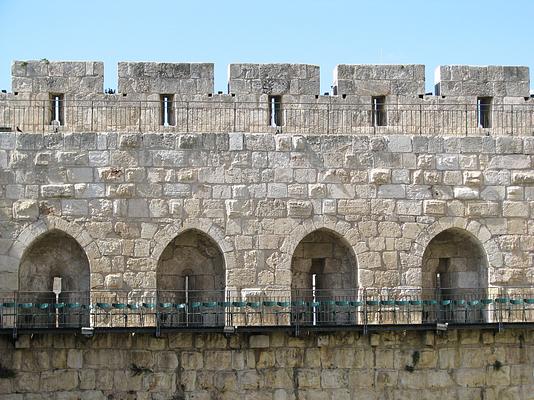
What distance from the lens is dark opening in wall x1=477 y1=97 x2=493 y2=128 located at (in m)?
18.8

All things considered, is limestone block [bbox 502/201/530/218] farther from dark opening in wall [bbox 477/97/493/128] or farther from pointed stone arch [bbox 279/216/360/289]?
pointed stone arch [bbox 279/216/360/289]

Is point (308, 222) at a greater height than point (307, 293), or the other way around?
point (308, 222)

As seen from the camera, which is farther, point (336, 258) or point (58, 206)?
point (336, 258)

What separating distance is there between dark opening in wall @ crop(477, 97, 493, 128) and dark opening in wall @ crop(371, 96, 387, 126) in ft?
5.77

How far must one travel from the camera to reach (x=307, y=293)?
1862cm

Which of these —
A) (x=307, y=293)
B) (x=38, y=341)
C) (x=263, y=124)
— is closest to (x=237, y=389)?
(x=307, y=293)

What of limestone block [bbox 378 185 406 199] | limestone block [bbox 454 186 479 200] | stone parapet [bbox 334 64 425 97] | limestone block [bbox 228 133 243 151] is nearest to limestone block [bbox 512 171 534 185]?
limestone block [bbox 454 186 479 200]

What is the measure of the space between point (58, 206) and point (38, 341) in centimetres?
233

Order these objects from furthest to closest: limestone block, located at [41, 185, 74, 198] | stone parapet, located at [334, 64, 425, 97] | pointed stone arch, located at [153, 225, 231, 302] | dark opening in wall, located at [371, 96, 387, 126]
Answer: dark opening in wall, located at [371, 96, 387, 126], stone parapet, located at [334, 64, 425, 97], pointed stone arch, located at [153, 225, 231, 302], limestone block, located at [41, 185, 74, 198]

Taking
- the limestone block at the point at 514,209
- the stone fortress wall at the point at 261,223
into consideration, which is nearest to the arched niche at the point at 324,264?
the stone fortress wall at the point at 261,223

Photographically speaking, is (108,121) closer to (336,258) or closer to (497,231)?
(336,258)

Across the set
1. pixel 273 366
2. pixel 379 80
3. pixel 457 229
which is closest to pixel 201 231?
pixel 273 366

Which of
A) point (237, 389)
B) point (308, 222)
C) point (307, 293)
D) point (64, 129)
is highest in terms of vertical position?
point (64, 129)

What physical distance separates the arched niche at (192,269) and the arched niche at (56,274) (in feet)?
4.67
